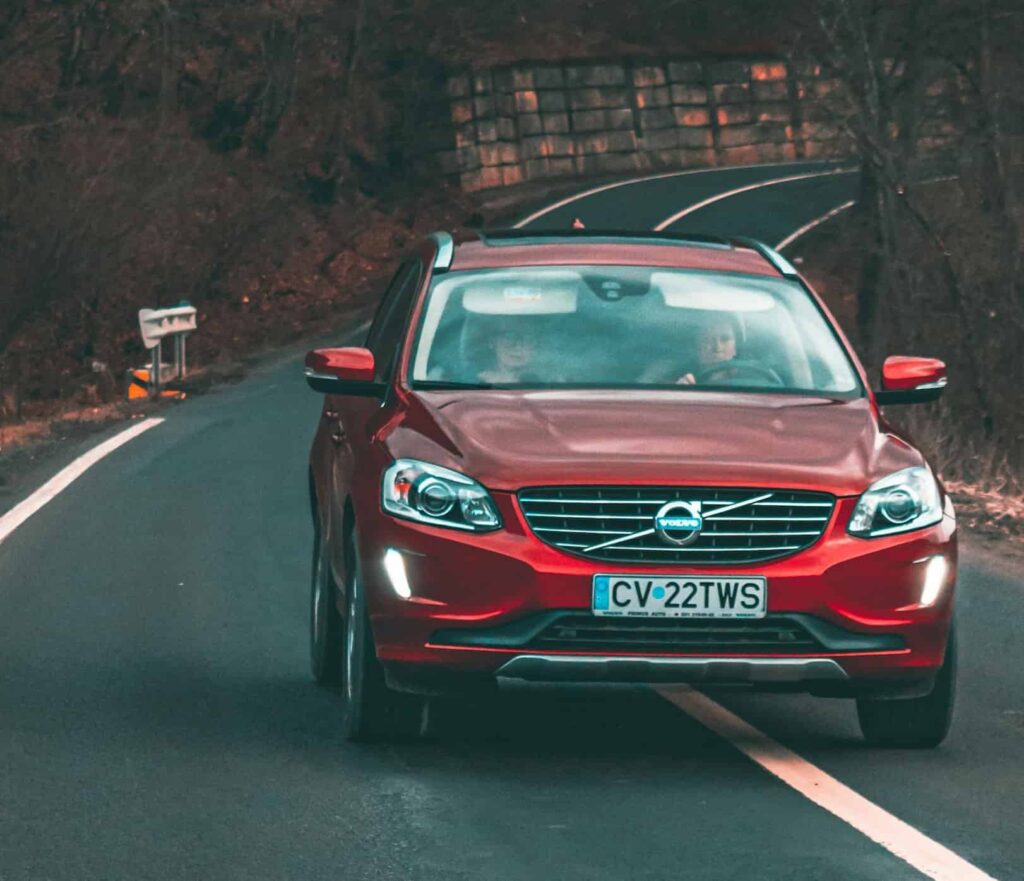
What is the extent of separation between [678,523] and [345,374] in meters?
1.68

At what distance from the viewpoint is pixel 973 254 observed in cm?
3114

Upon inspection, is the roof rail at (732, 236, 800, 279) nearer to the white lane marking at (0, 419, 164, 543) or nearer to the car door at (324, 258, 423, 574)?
the car door at (324, 258, 423, 574)

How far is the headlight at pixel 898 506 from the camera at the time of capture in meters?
7.85

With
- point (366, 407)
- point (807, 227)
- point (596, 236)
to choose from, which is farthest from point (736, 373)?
point (807, 227)

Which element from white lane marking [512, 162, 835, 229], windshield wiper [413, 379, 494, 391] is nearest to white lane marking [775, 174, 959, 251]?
white lane marking [512, 162, 835, 229]

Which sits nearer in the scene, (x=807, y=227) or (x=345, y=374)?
(x=345, y=374)

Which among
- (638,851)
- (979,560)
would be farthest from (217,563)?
(638,851)

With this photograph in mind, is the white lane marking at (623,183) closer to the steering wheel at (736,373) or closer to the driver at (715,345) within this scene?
the driver at (715,345)

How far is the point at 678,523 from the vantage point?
7.69m

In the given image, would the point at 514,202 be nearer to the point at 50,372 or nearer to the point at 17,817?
the point at 50,372

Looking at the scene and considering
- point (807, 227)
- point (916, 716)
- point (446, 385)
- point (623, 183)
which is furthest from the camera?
point (623, 183)

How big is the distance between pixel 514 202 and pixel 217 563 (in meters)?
36.8

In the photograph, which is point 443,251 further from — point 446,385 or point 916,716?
point 916,716

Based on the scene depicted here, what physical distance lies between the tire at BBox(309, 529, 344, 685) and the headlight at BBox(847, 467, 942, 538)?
2362 mm
